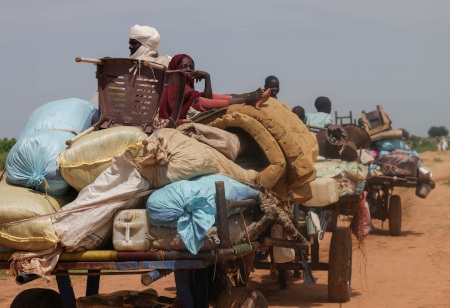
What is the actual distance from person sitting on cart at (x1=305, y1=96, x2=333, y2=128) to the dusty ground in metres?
2.29

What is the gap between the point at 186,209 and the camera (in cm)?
615

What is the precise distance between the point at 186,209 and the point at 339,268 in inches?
197

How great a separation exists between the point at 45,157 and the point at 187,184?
41.8 inches

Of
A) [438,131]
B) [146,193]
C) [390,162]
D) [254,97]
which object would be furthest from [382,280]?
[438,131]

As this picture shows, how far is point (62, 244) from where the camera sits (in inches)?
245

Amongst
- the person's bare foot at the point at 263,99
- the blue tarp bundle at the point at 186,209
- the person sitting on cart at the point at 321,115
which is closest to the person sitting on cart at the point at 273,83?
the person sitting on cart at the point at 321,115

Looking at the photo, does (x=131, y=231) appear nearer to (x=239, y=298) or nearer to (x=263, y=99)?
(x=239, y=298)

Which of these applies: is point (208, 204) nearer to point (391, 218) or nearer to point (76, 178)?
point (76, 178)

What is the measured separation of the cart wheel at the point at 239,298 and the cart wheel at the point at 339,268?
3772mm

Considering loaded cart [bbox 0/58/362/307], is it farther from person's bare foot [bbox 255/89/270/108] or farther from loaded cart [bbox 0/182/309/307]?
Result: person's bare foot [bbox 255/89/270/108]

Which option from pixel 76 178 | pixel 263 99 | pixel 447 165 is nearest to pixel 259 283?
pixel 263 99

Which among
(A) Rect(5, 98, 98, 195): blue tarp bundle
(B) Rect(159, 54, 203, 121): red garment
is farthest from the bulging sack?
(B) Rect(159, 54, 203, 121): red garment

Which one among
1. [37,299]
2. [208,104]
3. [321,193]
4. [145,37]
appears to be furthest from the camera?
[321,193]

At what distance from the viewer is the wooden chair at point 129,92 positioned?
7008mm
